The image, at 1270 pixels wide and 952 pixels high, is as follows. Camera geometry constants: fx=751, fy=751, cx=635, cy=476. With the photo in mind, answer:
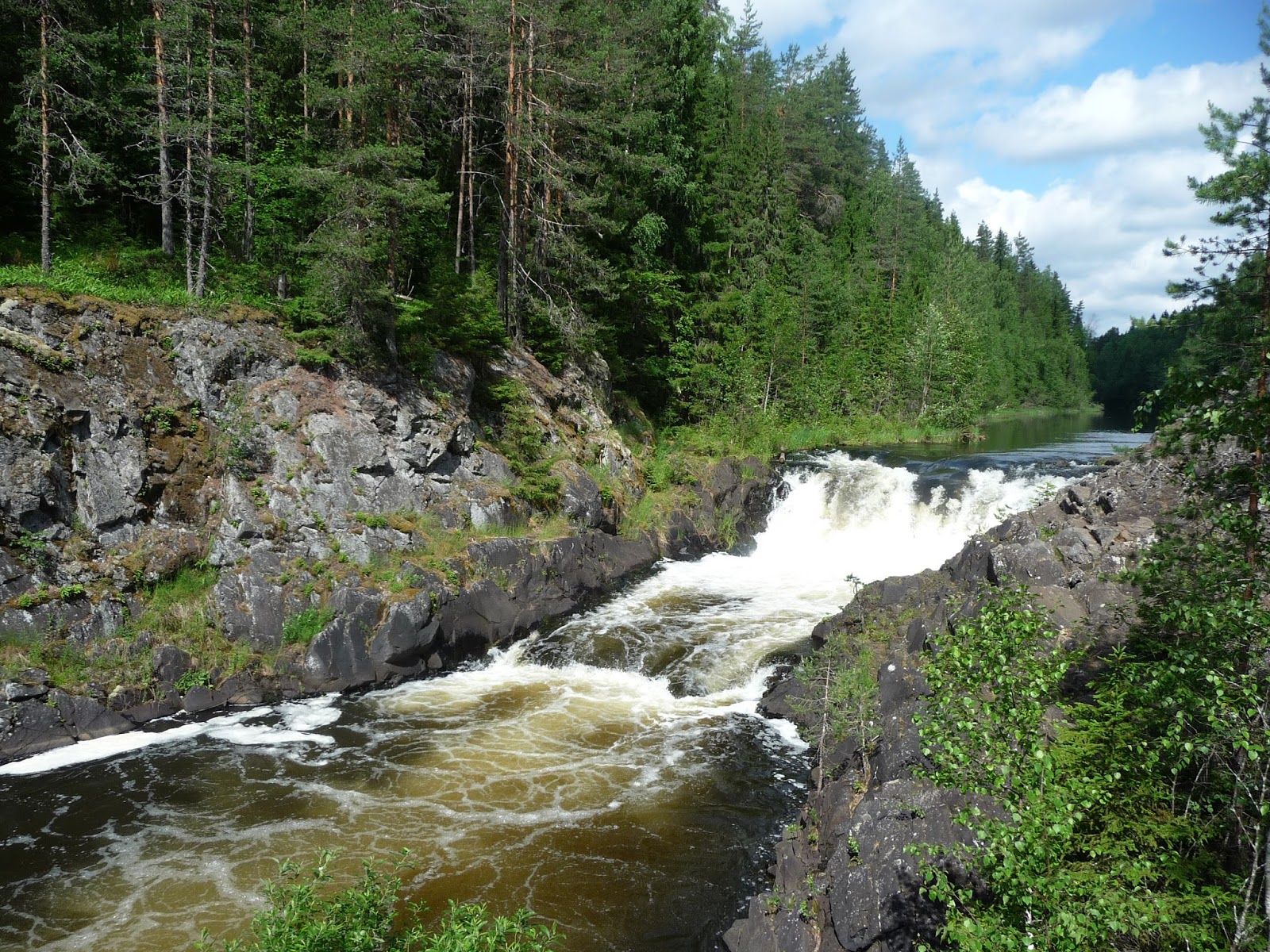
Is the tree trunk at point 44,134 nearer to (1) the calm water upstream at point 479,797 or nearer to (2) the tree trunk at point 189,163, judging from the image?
(2) the tree trunk at point 189,163

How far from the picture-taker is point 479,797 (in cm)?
1124

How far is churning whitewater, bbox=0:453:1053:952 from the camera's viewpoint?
29.6 ft

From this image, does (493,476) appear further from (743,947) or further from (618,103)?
(618,103)

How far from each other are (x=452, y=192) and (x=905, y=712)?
20361mm

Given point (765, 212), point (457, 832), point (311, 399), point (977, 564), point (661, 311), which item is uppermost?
point (765, 212)

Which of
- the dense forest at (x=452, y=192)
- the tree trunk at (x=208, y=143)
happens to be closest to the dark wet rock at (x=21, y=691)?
the dense forest at (x=452, y=192)

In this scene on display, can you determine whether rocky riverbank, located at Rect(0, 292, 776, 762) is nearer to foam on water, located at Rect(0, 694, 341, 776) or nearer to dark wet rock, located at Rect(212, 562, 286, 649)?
dark wet rock, located at Rect(212, 562, 286, 649)

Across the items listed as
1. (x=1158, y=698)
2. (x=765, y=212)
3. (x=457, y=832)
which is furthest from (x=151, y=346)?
(x=765, y=212)

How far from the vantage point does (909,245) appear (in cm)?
5500

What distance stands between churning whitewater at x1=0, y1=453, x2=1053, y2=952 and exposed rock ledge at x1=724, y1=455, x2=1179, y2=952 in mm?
1026

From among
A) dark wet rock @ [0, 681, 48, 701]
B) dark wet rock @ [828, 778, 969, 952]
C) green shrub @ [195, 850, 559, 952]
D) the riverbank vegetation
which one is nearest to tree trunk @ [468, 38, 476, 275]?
dark wet rock @ [0, 681, 48, 701]

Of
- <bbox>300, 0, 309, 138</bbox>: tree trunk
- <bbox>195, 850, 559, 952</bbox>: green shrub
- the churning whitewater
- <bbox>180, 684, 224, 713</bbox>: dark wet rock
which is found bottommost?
the churning whitewater

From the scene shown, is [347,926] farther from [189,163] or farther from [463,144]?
[463,144]

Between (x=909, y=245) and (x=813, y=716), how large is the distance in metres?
49.7
